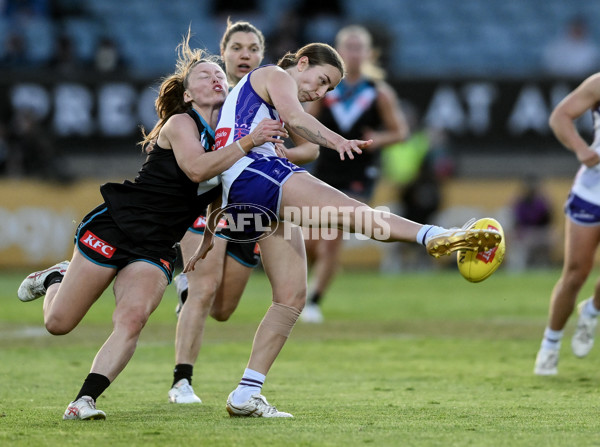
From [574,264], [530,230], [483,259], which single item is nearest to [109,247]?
[483,259]

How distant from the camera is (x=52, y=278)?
20.8ft

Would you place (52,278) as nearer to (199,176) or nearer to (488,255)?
(199,176)

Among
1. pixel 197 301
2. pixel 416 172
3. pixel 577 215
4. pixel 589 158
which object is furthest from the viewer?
pixel 416 172

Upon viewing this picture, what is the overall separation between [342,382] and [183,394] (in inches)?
51.7

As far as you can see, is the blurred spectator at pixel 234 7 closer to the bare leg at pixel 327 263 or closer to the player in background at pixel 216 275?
the bare leg at pixel 327 263

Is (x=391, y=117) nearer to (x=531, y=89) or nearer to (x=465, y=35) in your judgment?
(x=531, y=89)

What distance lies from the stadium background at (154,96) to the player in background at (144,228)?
11.1 meters

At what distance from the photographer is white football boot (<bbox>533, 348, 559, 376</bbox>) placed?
7430 millimetres

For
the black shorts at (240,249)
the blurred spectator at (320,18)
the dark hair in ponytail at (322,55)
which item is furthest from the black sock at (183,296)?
the blurred spectator at (320,18)

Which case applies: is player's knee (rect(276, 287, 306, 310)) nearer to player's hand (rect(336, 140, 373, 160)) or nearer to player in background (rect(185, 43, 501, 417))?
player in background (rect(185, 43, 501, 417))

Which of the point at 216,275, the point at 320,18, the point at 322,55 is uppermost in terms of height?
the point at 320,18

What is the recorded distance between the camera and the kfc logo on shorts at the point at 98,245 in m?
5.65

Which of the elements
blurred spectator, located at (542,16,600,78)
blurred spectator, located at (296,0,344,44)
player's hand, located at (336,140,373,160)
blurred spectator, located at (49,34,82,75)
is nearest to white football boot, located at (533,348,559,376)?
player's hand, located at (336,140,373,160)

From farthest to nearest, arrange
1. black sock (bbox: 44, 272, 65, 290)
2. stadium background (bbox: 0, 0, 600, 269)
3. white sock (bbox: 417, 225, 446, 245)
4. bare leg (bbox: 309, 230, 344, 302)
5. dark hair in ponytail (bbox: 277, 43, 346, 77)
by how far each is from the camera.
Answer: stadium background (bbox: 0, 0, 600, 269) < bare leg (bbox: 309, 230, 344, 302) < black sock (bbox: 44, 272, 65, 290) < dark hair in ponytail (bbox: 277, 43, 346, 77) < white sock (bbox: 417, 225, 446, 245)
